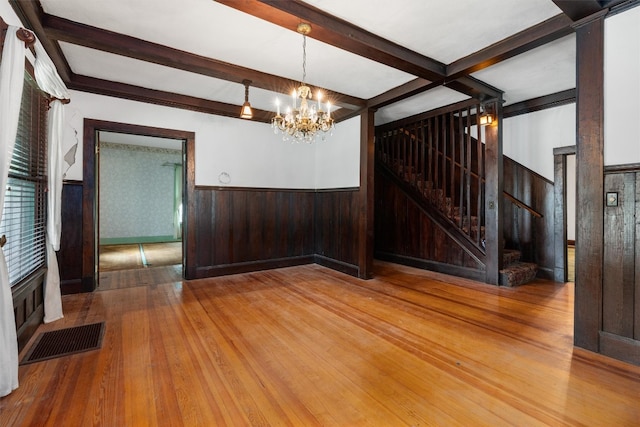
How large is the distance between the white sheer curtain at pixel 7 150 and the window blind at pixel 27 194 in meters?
0.62

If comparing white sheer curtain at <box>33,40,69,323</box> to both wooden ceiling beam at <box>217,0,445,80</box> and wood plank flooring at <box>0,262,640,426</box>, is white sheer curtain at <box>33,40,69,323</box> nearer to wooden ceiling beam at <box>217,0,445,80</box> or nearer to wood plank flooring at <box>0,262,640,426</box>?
wood plank flooring at <box>0,262,640,426</box>

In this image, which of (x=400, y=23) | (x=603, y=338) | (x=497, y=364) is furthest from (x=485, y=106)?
(x=497, y=364)

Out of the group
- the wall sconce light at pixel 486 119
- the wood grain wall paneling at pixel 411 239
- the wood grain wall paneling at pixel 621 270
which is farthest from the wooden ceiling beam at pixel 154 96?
the wood grain wall paneling at pixel 621 270

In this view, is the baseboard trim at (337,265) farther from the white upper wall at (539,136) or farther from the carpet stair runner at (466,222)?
the white upper wall at (539,136)

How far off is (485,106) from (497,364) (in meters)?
3.92

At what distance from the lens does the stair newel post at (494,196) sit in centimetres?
450

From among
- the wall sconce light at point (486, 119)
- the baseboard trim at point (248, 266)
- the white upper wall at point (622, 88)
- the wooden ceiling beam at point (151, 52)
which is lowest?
the baseboard trim at point (248, 266)

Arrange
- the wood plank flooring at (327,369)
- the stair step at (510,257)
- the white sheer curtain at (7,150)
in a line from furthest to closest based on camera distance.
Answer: the stair step at (510,257), the white sheer curtain at (7,150), the wood plank flooring at (327,369)

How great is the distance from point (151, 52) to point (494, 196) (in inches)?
193

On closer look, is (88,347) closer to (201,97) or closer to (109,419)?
(109,419)

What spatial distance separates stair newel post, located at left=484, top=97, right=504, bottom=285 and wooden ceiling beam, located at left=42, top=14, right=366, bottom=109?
3086 mm

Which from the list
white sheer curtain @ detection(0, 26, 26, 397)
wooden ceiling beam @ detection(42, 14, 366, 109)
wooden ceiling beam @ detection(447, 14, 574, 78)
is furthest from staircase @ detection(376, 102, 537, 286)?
white sheer curtain @ detection(0, 26, 26, 397)

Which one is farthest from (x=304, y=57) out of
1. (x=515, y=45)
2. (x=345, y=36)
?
(x=515, y=45)

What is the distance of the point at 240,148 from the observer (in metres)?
5.34
